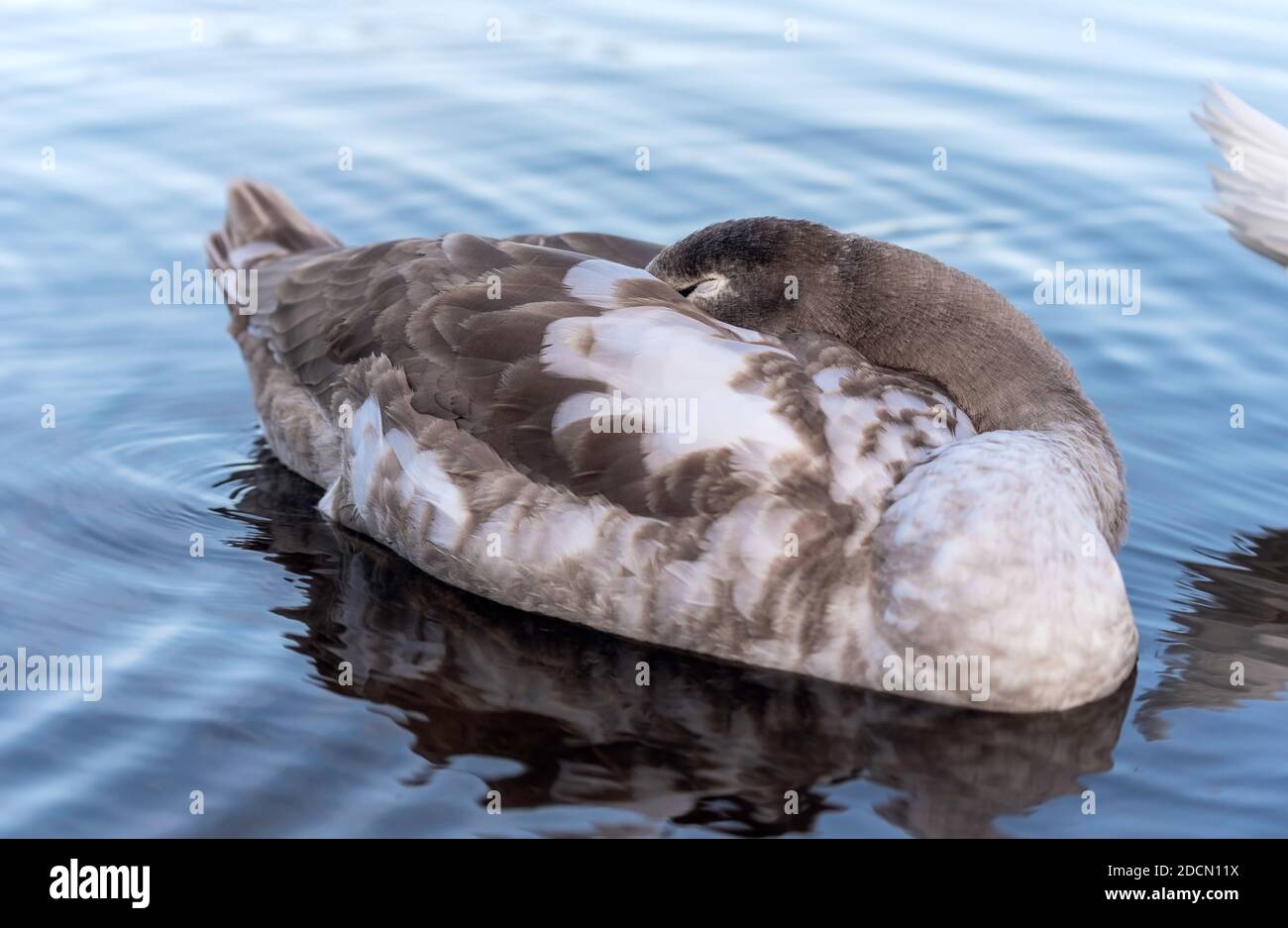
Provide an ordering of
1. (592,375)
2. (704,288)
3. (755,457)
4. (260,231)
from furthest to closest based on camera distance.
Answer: (260,231) < (704,288) < (592,375) < (755,457)

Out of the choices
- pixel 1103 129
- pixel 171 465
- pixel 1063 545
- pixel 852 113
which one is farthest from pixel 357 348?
pixel 1103 129

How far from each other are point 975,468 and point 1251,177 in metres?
2.99

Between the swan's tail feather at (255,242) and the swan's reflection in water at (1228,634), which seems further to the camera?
the swan's tail feather at (255,242)

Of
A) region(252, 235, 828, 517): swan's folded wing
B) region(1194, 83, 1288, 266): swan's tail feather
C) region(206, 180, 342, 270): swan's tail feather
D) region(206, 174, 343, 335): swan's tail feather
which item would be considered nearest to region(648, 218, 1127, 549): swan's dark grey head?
region(252, 235, 828, 517): swan's folded wing

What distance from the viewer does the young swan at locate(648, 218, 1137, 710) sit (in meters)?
6.08

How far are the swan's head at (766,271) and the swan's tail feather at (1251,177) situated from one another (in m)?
2.37

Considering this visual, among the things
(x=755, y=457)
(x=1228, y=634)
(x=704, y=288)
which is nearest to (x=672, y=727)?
(x=755, y=457)

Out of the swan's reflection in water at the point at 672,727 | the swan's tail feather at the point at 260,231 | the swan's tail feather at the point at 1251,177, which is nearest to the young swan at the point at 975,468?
the swan's reflection in water at the point at 672,727

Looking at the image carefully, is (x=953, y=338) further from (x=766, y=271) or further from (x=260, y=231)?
(x=260, y=231)

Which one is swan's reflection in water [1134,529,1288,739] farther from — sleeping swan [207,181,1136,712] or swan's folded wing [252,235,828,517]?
swan's folded wing [252,235,828,517]

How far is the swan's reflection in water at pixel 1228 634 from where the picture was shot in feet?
21.6

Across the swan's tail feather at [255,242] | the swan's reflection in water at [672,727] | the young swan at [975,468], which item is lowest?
the swan's reflection in water at [672,727]

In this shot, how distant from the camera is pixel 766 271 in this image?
7.05 m

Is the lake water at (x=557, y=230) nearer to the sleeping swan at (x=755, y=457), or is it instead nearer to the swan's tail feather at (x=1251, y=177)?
the sleeping swan at (x=755, y=457)
